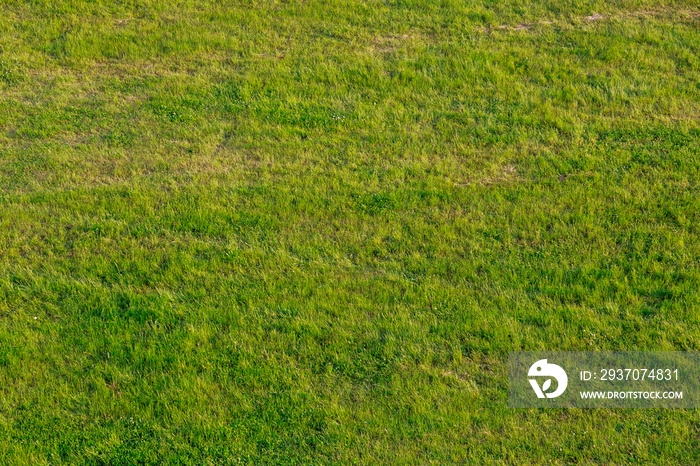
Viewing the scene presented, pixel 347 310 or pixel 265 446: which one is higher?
pixel 347 310

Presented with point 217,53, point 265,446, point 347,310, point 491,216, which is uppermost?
point 217,53

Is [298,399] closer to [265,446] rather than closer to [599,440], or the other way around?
[265,446]

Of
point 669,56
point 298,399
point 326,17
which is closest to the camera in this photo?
point 298,399

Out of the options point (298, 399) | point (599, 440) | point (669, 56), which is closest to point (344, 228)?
point (298, 399)

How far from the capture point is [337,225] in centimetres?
895

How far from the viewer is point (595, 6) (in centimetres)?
1416

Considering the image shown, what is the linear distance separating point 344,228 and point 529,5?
26.7 ft

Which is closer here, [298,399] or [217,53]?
[298,399]

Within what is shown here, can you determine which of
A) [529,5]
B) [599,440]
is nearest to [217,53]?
[529,5]

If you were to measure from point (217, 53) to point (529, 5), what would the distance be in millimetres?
6586

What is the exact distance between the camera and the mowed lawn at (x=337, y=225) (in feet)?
21.1

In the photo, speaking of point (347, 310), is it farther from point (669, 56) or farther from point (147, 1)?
point (147, 1)

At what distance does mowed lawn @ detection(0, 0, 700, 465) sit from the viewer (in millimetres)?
6422

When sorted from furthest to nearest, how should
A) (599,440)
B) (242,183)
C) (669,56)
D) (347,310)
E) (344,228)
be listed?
(669,56) < (242,183) < (344,228) < (347,310) < (599,440)
